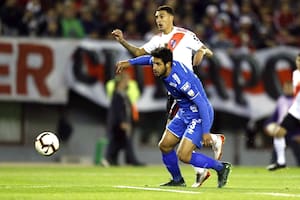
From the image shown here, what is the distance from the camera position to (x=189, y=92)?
15.1 m

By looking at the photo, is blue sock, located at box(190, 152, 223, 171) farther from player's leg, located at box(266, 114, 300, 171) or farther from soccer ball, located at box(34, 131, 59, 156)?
player's leg, located at box(266, 114, 300, 171)

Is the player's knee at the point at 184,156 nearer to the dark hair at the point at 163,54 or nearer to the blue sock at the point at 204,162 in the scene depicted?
the blue sock at the point at 204,162

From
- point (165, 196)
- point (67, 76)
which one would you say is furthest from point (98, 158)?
point (165, 196)

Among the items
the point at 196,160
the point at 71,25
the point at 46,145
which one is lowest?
the point at 196,160

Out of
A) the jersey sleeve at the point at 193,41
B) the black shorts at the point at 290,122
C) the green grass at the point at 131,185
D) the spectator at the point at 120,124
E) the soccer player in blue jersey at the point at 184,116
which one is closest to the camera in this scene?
the green grass at the point at 131,185

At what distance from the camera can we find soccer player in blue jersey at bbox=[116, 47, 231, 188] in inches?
592

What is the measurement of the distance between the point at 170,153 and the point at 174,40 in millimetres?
1861

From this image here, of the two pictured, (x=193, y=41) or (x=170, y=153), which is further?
(x=193, y=41)

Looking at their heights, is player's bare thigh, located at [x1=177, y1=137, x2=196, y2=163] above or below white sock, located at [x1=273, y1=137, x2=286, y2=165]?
below

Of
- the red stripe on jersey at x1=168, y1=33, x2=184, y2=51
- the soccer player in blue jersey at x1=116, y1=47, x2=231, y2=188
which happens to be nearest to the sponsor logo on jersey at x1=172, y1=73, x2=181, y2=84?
the soccer player in blue jersey at x1=116, y1=47, x2=231, y2=188

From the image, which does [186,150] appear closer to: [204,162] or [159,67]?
[204,162]

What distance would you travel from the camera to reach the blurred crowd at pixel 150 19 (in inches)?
1091

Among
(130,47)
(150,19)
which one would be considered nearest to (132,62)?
(130,47)

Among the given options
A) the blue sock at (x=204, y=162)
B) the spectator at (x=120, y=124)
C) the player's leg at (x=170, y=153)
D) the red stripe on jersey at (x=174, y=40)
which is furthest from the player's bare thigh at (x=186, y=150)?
the spectator at (x=120, y=124)
